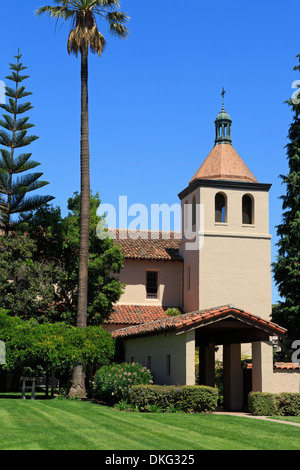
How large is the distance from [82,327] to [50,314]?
4735 mm

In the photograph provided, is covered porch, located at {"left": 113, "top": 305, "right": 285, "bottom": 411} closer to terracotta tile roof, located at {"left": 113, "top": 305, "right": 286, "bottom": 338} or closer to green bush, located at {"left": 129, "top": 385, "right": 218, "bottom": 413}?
terracotta tile roof, located at {"left": 113, "top": 305, "right": 286, "bottom": 338}

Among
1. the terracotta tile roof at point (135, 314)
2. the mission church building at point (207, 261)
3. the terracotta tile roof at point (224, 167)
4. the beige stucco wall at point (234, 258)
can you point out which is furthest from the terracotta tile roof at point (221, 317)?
the terracotta tile roof at point (224, 167)

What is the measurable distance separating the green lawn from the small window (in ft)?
57.2

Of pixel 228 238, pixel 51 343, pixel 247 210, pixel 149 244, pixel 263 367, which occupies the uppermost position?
pixel 247 210

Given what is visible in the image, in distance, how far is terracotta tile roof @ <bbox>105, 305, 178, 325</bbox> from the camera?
112 feet

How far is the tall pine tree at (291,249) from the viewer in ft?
103

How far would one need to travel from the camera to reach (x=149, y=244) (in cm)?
3922

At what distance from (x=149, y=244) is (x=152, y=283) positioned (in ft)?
8.45

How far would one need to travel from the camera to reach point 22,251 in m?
31.2

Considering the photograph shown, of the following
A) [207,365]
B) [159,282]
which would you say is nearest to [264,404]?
[207,365]

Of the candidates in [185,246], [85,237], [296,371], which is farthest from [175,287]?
[296,371]

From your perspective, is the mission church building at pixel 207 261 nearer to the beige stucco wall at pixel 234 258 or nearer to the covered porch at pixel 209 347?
the beige stucco wall at pixel 234 258

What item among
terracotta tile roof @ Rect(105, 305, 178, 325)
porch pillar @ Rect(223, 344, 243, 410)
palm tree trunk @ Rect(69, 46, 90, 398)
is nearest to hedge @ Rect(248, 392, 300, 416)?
porch pillar @ Rect(223, 344, 243, 410)

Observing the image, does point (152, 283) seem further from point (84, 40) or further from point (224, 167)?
point (84, 40)
